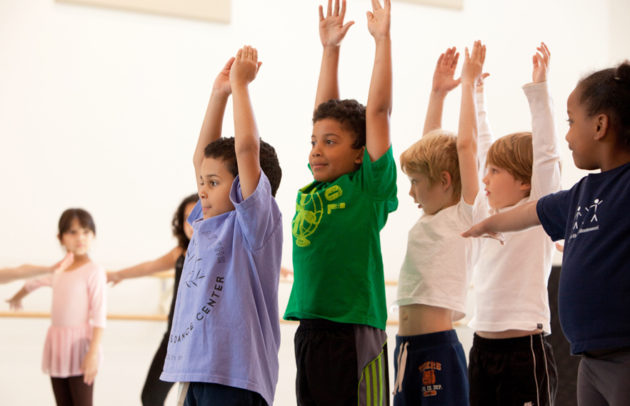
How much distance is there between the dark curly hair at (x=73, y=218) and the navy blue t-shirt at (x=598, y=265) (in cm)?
240

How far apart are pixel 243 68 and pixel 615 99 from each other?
0.84 m

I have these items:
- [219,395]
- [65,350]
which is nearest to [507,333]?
[219,395]

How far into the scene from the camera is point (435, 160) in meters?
1.98

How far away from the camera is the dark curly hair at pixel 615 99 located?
1.31 meters

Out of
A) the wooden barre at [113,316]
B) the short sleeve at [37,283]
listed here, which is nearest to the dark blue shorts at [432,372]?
the wooden barre at [113,316]

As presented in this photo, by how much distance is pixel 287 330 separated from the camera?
363 cm

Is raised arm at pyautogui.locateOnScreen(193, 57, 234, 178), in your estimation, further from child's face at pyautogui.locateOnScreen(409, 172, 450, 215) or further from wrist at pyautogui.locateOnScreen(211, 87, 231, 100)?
child's face at pyautogui.locateOnScreen(409, 172, 450, 215)

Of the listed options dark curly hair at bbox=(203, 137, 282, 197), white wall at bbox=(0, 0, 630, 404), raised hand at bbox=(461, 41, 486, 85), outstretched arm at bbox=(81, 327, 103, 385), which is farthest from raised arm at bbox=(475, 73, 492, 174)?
outstretched arm at bbox=(81, 327, 103, 385)

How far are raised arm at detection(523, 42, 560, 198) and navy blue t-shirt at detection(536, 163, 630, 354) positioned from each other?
0.38 m

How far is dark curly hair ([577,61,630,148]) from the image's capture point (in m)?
1.31

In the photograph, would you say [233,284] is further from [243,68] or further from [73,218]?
[73,218]

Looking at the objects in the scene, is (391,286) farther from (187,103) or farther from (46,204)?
(46,204)

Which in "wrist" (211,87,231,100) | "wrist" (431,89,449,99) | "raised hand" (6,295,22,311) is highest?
"wrist" (431,89,449,99)

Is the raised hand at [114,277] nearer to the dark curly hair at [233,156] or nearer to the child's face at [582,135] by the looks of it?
the dark curly hair at [233,156]
